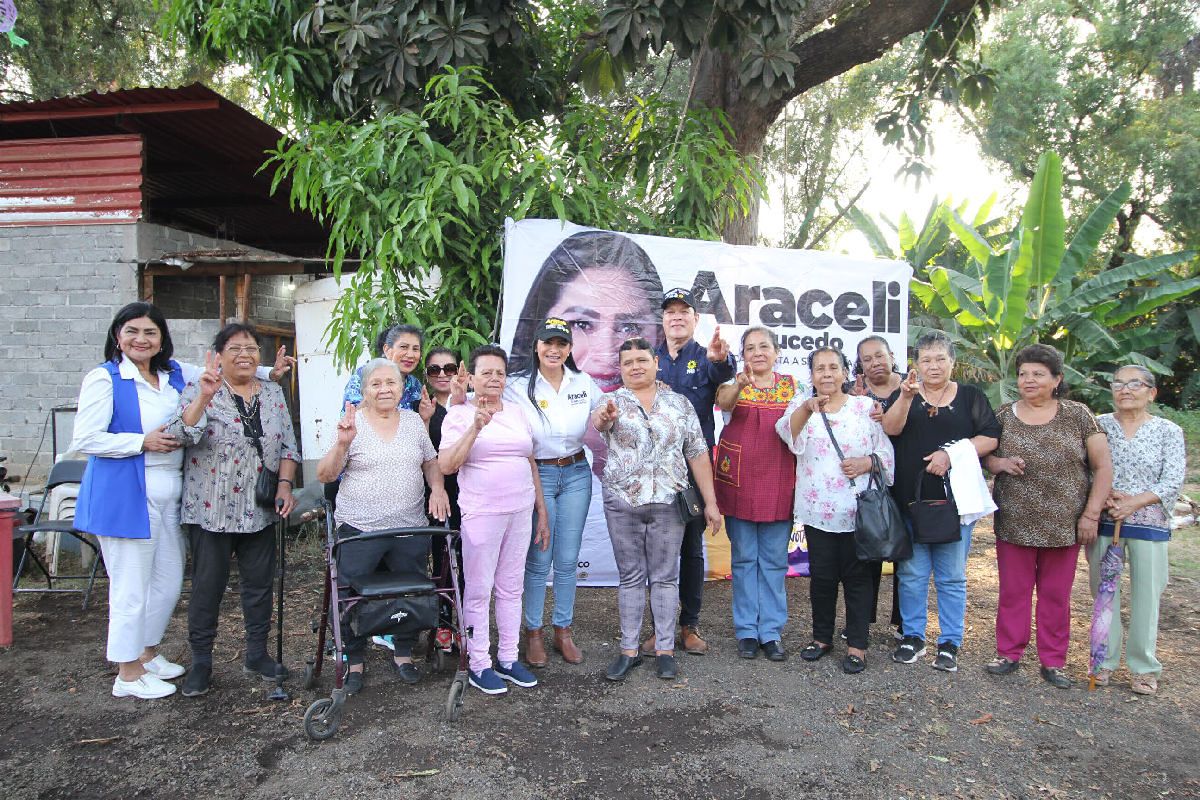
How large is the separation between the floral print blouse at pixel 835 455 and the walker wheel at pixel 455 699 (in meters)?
1.91

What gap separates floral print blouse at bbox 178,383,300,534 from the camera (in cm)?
361

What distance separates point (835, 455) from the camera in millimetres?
4090

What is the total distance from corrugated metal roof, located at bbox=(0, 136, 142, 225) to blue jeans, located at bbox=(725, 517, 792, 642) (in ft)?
22.9

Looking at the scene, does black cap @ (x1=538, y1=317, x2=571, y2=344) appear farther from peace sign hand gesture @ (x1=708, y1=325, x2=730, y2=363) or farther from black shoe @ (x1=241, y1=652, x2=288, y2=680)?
black shoe @ (x1=241, y1=652, x2=288, y2=680)

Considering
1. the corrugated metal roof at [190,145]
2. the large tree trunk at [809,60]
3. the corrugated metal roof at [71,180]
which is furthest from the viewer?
the corrugated metal roof at [71,180]

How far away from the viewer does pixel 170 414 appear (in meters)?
3.70

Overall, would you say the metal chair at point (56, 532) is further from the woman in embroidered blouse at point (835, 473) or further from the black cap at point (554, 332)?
the woman in embroidered blouse at point (835, 473)

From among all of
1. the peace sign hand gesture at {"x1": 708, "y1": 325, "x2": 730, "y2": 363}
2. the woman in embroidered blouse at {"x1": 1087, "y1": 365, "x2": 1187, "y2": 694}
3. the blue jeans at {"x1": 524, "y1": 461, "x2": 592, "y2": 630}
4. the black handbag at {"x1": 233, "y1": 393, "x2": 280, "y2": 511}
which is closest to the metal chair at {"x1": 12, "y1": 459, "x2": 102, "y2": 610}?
the black handbag at {"x1": 233, "y1": 393, "x2": 280, "y2": 511}

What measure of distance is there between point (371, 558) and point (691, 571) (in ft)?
5.50

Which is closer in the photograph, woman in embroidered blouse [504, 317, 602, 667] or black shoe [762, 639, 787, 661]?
woman in embroidered blouse [504, 317, 602, 667]

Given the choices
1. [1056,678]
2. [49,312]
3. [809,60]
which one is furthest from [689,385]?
[49,312]

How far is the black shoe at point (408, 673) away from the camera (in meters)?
3.81

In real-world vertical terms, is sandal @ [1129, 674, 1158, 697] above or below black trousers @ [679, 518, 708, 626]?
below

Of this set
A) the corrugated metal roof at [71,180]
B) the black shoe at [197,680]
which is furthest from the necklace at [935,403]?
the corrugated metal roof at [71,180]
